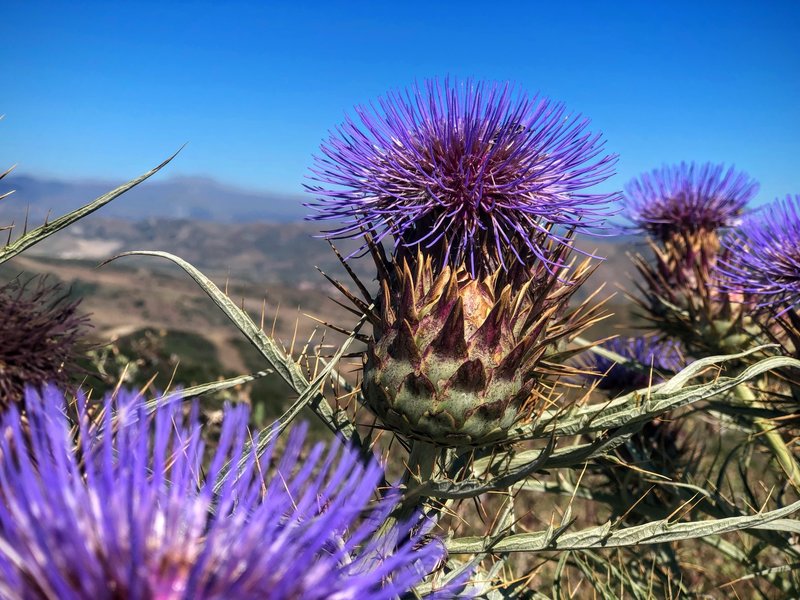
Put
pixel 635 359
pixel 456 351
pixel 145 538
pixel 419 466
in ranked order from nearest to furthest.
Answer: pixel 145 538, pixel 456 351, pixel 419 466, pixel 635 359

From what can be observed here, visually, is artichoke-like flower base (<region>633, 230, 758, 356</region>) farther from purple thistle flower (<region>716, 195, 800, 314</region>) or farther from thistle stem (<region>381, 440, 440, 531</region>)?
thistle stem (<region>381, 440, 440, 531</region>)

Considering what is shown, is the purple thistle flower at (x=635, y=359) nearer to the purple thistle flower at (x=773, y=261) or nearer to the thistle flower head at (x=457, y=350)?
the purple thistle flower at (x=773, y=261)

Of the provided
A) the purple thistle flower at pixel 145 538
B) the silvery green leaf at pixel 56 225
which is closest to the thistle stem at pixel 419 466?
the purple thistle flower at pixel 145 538

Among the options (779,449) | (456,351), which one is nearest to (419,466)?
(456,351)

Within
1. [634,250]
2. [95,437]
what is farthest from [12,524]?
[634,250]

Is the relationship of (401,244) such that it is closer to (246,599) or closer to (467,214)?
(467,214)

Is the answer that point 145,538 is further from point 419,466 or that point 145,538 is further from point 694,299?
point 694,299

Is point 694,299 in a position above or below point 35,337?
above

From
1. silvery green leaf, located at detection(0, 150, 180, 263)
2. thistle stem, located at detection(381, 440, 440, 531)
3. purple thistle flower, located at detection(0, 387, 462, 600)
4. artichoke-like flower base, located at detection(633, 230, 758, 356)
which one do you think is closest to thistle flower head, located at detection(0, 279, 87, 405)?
silvery green leaf, located at detection(0, 150, 180, 263)

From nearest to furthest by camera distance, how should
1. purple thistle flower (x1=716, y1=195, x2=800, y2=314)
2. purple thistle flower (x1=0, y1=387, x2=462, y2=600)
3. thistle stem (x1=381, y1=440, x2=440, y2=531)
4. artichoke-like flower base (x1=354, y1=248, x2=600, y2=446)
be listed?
purple thistle flower (x1=0, y1=387, x2=462, y2=600) → artichoke-like flower base (x1=354, y1=248, x2=600, y2=446) → thistle stem (x1=381, y1=440, x2=440, y2=531) → purple thistle flower (x1=716, y1=195, x2=800, y2=314)
